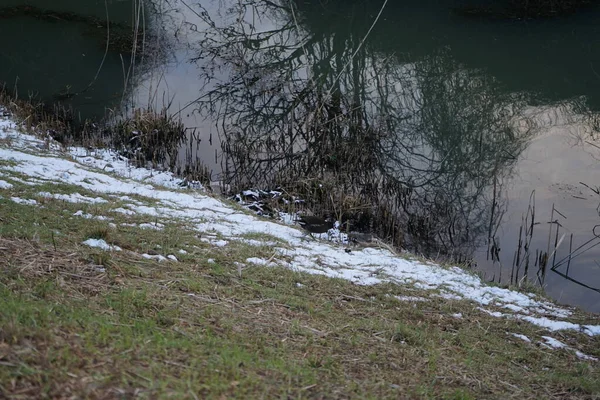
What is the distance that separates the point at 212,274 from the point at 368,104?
10.1 m

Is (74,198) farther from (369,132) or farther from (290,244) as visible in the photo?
(369,132)

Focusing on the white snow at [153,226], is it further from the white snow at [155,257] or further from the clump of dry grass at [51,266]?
the clump of dry grass at [51,266]

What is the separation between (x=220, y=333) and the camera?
3453 millimetres

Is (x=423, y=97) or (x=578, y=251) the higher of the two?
(x=423, y=97)

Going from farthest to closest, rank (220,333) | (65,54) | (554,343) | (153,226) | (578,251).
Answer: (65,54) → (578,251) → (153,226) → (554,343) → (220,333)

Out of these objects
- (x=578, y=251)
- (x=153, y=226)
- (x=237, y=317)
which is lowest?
(x=237, y=317)

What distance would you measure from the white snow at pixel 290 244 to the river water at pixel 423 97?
2292 millimetres

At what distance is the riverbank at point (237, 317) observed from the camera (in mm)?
2730

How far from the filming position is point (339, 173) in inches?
440

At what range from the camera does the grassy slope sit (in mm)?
2650

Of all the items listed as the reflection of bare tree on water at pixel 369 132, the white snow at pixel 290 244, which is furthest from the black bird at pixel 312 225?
the reflection of bare tree on water at pixel 369 132

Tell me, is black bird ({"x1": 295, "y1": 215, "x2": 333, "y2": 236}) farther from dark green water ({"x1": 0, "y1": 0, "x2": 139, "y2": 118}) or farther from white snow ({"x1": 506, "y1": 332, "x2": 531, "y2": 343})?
dark green water ({"x1": 0, "y1": 0, "x2": 139, "y2": 118})

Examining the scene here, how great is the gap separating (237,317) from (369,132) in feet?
30.1

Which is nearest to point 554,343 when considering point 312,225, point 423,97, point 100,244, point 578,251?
point 100,244
